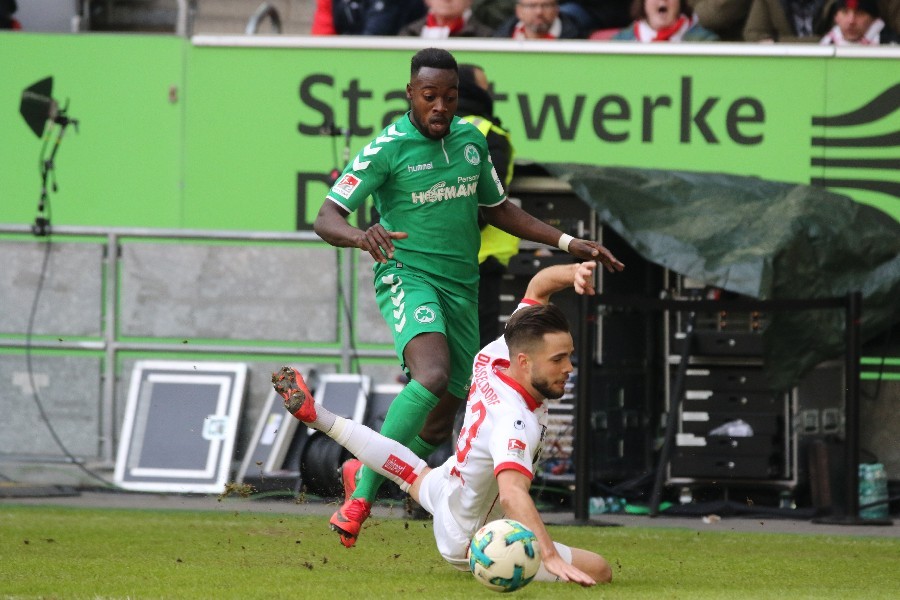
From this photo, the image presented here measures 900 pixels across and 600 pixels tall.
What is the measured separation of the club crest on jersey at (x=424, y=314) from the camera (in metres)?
7.18

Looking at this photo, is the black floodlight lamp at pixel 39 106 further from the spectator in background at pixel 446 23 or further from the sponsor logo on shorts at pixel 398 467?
the sponsor logo on shorts at pixel 398 467

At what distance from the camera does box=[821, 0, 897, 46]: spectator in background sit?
12039mm

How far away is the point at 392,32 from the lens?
12773mm

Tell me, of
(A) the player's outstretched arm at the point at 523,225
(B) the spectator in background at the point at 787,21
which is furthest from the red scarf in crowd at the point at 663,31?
(A) the player's outstretched arm at the point at 523,225

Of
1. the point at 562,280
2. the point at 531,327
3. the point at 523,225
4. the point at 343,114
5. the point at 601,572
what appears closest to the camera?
the point at 531,327

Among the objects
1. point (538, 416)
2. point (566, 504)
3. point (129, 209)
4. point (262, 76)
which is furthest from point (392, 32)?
point (538, 416)

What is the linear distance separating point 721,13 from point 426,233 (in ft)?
18.9

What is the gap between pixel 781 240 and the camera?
35.0 ft

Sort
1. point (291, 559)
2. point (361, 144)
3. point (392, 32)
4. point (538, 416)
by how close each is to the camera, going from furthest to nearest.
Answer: point (392, 32)
point (361, 144)
point (291, 559)
point (538, 416)

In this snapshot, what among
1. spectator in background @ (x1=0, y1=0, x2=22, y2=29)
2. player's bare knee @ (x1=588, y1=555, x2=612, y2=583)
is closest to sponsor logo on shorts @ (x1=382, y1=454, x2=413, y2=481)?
player's bare knee @ (x1=588, y1=555, x2=612, y2=583)

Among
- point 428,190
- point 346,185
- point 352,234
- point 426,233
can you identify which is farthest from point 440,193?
point 352,234

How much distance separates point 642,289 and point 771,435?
5.50 ft

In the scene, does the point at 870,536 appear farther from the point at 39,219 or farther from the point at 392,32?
the point at 39,219

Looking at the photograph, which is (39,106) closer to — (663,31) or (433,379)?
(663,31)
